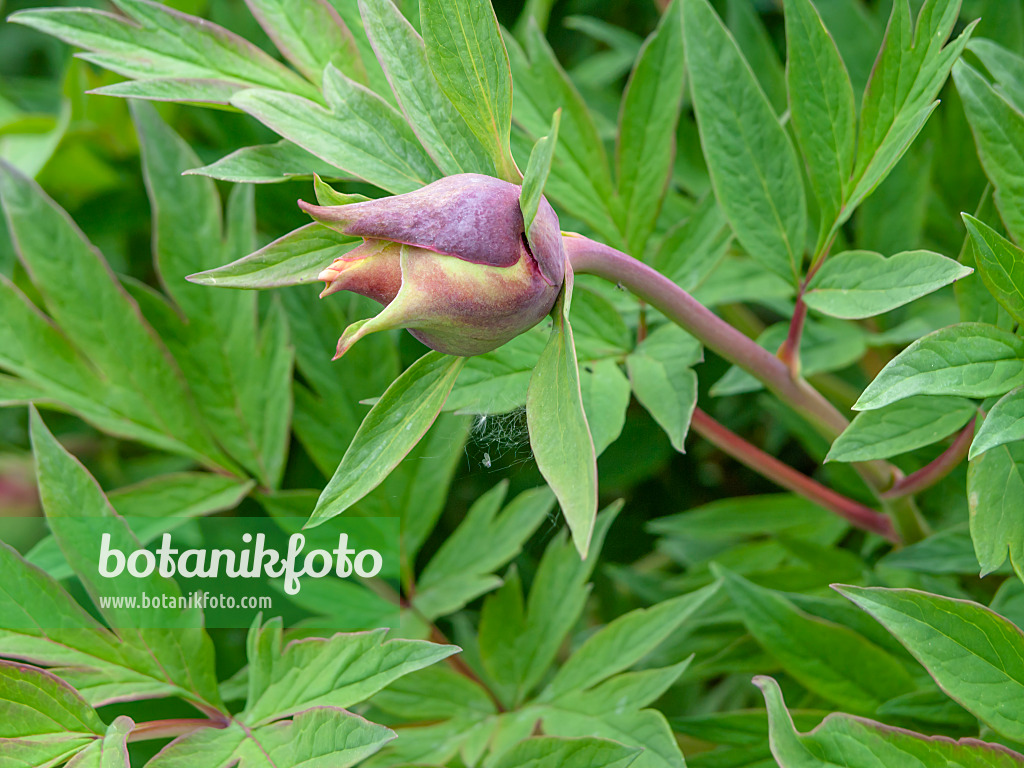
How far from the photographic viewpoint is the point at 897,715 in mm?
592

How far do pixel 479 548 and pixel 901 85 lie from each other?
49cm

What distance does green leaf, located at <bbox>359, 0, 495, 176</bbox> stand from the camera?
1.51ft

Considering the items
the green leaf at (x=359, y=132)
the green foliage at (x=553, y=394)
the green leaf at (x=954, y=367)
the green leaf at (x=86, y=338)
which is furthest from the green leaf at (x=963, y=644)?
the green leaf at (x=86, y=338)

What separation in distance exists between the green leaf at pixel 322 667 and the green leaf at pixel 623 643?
20 cm

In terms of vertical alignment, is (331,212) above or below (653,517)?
above

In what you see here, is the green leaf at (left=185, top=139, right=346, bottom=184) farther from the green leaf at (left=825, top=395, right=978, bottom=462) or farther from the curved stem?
the green leaf at (left=825, top=395, right=978, bottom=462)

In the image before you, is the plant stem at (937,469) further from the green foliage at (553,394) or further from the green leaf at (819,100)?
the green leaf at (819,100)

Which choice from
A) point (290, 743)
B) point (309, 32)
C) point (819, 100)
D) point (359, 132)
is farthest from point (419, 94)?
point (290, 743)

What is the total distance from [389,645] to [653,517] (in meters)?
0.58

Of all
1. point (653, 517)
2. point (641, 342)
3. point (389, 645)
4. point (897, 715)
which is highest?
point (641, 342)

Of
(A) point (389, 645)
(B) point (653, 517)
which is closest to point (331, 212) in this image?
(A) point (389, 645)

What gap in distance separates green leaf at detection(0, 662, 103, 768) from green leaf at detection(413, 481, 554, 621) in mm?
292

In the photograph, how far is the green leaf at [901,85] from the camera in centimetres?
49

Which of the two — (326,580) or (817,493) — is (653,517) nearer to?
(817,493)
